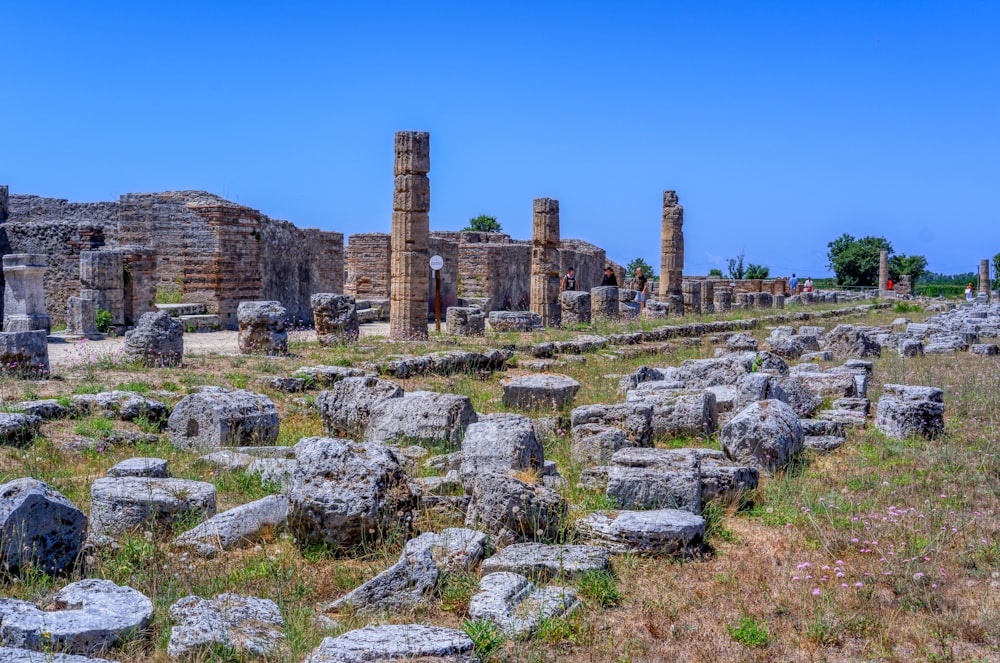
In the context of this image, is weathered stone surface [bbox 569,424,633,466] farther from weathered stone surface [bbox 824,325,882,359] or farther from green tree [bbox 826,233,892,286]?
green tree [bbox 826,233,892,286]

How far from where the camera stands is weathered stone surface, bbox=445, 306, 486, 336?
19.8 meters

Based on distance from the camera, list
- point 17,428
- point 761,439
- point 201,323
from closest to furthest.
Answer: point 17,428
point 761,439
point 201,323

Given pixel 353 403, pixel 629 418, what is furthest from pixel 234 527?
pixel 629 418

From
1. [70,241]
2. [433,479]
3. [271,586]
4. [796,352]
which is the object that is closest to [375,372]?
[433,479]

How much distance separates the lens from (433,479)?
677 cm

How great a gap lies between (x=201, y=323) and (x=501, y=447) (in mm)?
14363

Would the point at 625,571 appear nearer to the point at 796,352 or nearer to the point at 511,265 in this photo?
the point at 796,352

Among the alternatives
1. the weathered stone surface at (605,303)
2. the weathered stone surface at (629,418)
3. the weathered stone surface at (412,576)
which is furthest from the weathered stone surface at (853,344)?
the weathered stone surface at (412,576)

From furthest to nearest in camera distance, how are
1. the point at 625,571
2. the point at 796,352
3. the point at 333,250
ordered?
the point at 333,250 → the point at 796,352 → the point at 625,571

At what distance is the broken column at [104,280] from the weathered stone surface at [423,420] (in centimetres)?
1164

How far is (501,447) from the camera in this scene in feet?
22.8

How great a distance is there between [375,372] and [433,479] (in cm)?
607

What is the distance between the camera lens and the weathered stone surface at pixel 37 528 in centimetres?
477

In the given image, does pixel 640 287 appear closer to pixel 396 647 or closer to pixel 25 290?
pixel 25 290
